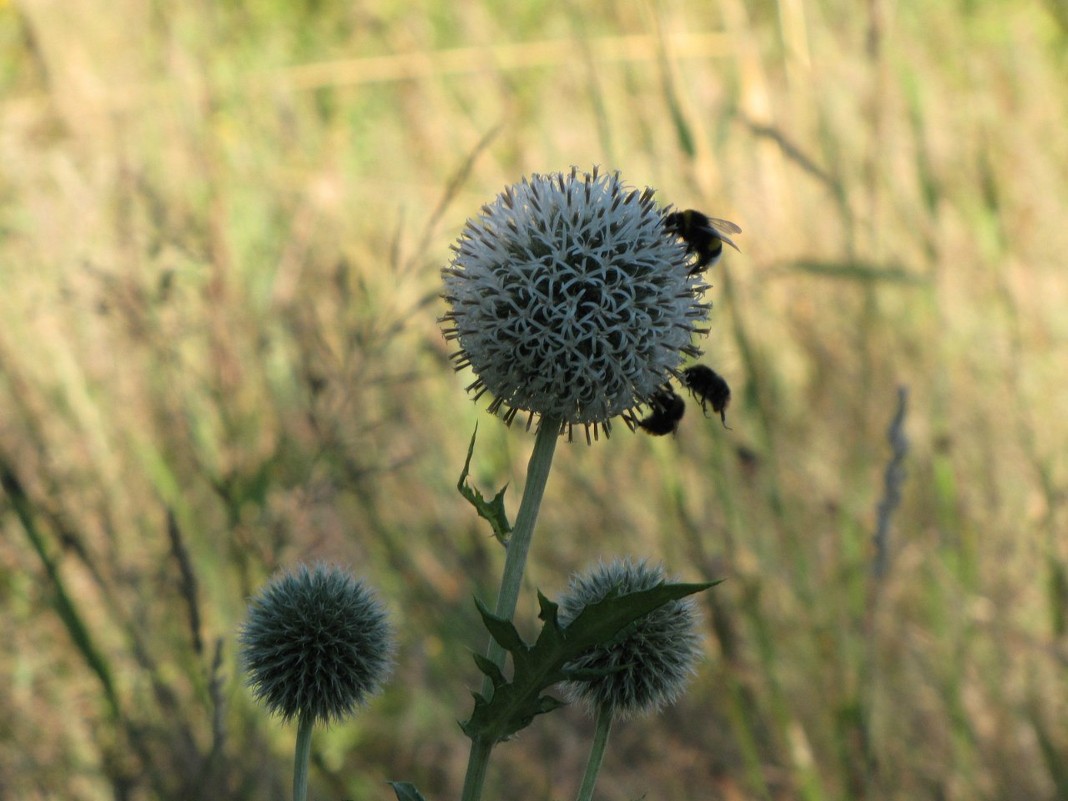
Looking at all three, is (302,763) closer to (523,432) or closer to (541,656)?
(541,656)

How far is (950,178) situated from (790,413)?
1353 mm

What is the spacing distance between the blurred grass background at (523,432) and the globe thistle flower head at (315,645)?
0.58m

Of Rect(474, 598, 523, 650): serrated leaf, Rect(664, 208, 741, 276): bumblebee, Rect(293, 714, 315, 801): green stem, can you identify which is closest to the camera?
Rect(474, 598, 523, 650): serrated leaf

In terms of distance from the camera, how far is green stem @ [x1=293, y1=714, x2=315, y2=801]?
162 cm

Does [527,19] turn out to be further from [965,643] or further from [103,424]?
[965,643]

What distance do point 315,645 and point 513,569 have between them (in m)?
0.54

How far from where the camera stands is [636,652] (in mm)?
1936

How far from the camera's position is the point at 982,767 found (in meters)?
3.63

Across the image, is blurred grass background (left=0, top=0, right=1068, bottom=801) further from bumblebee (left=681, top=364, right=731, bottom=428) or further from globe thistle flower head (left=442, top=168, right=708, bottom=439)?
globe thistle flower head (left=442, top=168, right=708, bottom=439)

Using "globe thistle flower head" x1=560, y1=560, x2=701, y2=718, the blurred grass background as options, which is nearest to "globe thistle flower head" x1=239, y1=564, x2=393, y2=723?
"globe thistle flower head" x1=560, y1=560, x2=701, y2=718

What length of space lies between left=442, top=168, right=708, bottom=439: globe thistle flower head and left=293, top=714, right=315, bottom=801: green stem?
62cm

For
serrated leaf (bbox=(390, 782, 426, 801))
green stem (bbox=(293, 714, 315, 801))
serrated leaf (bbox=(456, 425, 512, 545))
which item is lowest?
serrated leaf (bbox=(390, 782, 426, 801))

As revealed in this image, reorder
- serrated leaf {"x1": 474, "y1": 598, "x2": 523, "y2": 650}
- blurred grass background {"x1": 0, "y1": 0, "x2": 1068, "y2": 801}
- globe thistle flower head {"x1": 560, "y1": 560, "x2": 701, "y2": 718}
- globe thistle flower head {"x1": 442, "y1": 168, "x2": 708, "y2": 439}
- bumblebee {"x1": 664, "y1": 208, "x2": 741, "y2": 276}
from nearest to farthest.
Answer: serrated leaf {"x1": 474, "y1": 598, "x2": 523, "y2": 650} → globe thistle flower head {"x1": 442, "y1": 168, "x2": 708, "y2": 439} → globe thistle flower head {"x1": 560, "y1": 560, "x2": 701, "y2": 718} → bumblebee {"x1": 664, "y1": 208, "x2": 741, "y2": 276} → blurred grass background {"x1": 0, "y1": 0, "x2": 1068, "y2": 801}

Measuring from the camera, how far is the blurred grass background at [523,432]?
3365mm
